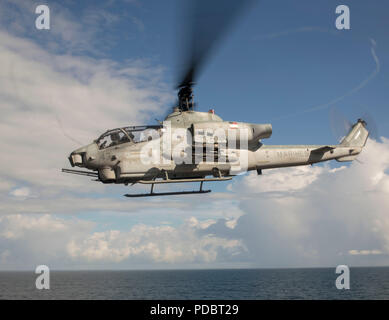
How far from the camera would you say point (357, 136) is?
20484 mm

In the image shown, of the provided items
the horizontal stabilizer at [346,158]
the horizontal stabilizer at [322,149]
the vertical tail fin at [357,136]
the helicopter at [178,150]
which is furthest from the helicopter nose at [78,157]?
the vertical tail fin at [357,136]

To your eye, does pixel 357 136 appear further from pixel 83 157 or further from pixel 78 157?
pixel 78 157

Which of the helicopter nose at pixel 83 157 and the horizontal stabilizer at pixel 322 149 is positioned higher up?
the horizontal stabilizer at pixel 322 149

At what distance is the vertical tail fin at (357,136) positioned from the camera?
786 inches

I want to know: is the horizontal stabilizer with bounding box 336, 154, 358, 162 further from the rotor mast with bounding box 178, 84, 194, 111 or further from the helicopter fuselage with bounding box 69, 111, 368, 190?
the rotor mast with bounding box 178, 84, 194, 111

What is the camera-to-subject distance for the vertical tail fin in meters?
20.0

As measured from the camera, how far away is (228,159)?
52.6ft

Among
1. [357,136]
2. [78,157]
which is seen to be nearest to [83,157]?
[78,157]

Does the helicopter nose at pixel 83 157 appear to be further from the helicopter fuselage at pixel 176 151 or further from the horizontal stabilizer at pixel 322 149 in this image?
the horizontal stabilizer at pixel 322 149

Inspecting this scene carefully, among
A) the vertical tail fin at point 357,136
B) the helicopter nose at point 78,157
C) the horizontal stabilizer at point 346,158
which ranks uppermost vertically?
the vertical tail fin at point 357,136

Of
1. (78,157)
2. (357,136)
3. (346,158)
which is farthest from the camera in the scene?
(357,136)

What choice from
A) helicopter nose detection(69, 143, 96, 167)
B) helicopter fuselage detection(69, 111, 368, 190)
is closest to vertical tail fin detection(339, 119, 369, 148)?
helicopter fuselage detection(69, 111, 368, 190)
